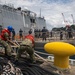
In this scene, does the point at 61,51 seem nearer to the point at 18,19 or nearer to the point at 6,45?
the point at 6,45

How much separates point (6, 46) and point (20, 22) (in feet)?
67.2

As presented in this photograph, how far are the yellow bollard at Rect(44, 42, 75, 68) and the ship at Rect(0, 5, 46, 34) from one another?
18.0 metres

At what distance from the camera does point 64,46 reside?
337 inches

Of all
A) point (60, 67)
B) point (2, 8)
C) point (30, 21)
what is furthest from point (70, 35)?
point (60, 67)

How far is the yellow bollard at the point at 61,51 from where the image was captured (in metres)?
8.52

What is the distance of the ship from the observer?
27.2 m

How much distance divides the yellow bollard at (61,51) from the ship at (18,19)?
17990 millimetres

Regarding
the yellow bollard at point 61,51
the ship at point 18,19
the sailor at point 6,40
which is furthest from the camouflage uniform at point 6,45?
the ship at point 18,19

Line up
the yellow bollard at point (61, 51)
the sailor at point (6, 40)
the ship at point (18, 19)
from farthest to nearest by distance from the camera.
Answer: the ship at point (18, 19) → the sailor at point (6, 40) → the yellow bollard at point (61, 51)

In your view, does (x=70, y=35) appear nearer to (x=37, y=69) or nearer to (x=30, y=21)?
(x=30, y=21)

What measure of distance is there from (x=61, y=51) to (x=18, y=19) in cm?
2239

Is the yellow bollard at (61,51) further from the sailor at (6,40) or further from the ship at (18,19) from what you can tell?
the ship at (18,19)

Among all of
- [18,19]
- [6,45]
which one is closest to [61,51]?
[6,45]

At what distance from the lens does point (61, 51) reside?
27.9 feet
